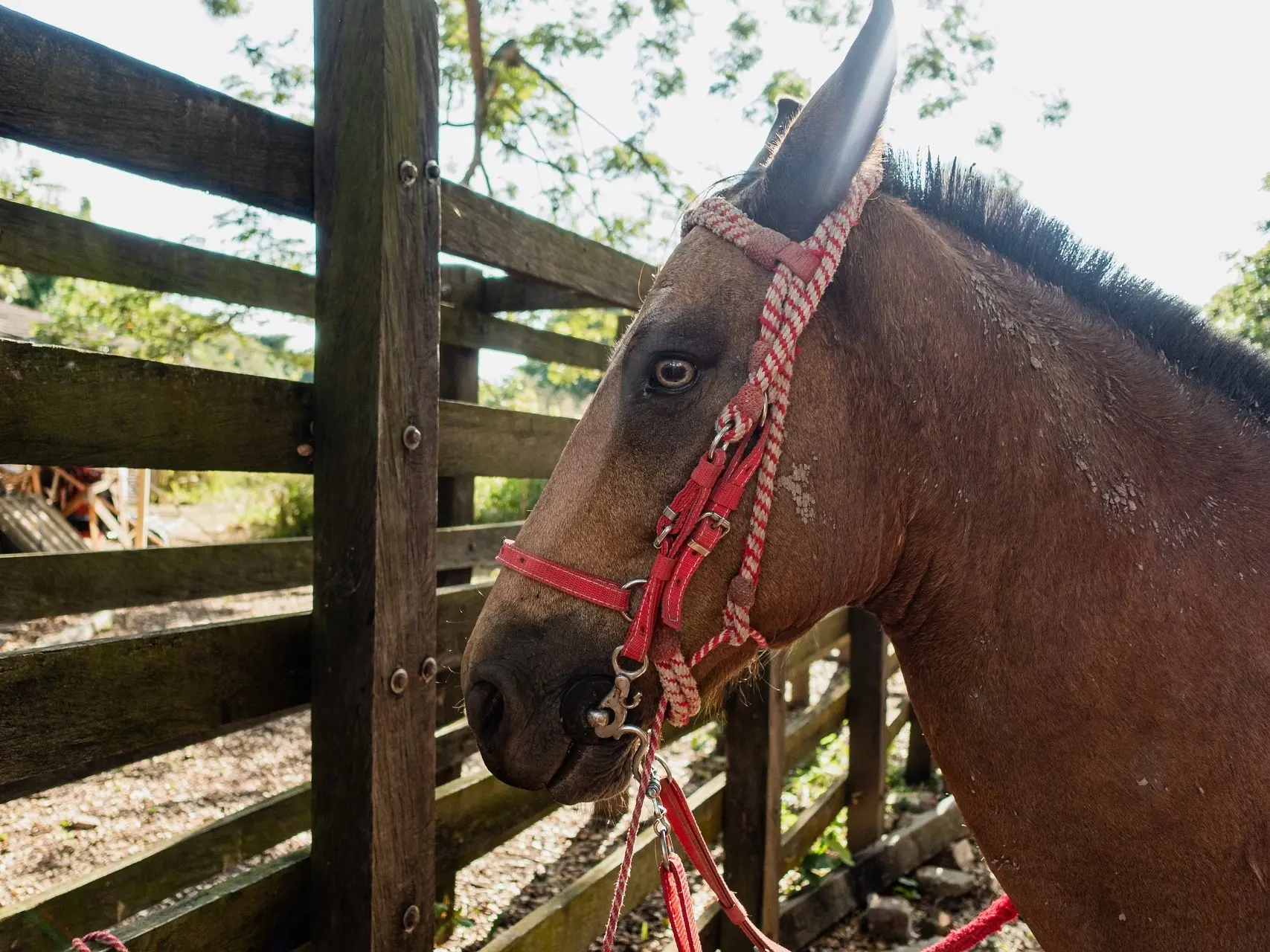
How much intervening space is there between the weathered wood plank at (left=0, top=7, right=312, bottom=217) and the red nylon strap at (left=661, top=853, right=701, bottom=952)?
1.63 m

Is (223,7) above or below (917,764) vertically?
above

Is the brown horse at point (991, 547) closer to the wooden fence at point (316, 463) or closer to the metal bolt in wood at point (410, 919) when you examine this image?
the wooden fence at point (316, 463)

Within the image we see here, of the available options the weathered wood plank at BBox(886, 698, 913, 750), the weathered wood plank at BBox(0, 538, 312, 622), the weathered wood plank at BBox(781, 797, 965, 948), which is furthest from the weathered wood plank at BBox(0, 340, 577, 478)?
the weathered wood plank at BBox(886, 698, 913, 750)

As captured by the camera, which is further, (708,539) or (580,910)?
(580,910)

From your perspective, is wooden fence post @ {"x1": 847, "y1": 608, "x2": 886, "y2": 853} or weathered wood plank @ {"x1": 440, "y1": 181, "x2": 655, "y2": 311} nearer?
weathered wood plank @ {"x1": 440, "y1": 181, "x2": 655, "y2": 311}

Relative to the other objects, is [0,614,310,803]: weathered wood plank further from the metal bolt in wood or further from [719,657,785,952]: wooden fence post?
[719,657,785,952]: wooden fence post

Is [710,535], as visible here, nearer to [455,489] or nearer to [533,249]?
[533,249]

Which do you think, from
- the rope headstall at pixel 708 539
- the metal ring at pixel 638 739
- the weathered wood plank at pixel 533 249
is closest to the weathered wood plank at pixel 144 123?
the weathered wood plank at pixel 533 249

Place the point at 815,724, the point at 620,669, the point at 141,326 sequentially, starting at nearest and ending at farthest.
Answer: the point at 620,669
the point at 815,724
the point at 141,326

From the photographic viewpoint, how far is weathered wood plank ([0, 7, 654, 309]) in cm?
126

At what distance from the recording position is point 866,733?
5070 mm

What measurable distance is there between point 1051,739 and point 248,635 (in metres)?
1.69

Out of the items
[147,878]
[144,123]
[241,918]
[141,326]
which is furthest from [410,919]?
[141,326]

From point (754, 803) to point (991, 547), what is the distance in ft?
7.78
